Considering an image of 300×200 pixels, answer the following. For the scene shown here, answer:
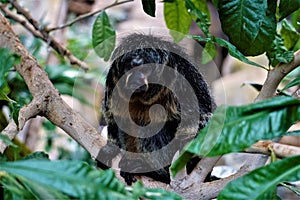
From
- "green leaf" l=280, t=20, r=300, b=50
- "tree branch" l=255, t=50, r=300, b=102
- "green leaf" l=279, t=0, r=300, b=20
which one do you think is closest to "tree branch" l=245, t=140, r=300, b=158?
"tree branch" l=255, t=50, r=300, b=102

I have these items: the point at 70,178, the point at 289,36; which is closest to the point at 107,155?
the point at 289,36

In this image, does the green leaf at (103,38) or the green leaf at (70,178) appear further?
the green leaf at (103,38)

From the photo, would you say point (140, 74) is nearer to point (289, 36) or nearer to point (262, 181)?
point (289, 36)

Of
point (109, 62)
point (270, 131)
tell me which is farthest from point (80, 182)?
point (109, 62)

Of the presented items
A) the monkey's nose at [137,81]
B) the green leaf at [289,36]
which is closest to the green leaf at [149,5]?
the monkey's nose at [137,81]

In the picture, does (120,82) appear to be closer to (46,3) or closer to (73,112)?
(73,112)

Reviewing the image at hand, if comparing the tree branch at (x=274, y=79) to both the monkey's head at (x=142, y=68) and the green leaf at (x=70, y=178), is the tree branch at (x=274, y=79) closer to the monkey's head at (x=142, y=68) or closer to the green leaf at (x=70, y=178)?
the monkey's head at (x=142, y=68)

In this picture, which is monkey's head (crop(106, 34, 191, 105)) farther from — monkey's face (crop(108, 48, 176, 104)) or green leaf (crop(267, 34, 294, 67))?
green leaf (crop(267, 34, 294, 67))
